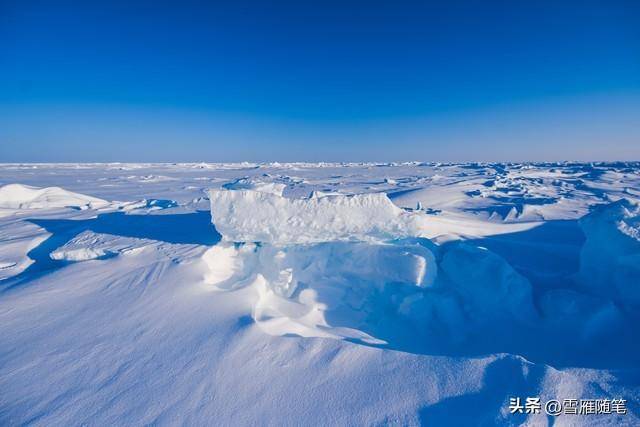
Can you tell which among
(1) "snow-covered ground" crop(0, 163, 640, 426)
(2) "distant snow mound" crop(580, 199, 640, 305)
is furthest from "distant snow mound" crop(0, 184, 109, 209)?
(2) "distant snow mound" crop(580, 199, 640, 305)

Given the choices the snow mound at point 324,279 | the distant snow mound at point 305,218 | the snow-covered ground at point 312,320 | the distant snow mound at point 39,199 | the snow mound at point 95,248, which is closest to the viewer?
the snow-covered ground at point 312,320

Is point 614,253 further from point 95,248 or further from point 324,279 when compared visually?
point 95,248

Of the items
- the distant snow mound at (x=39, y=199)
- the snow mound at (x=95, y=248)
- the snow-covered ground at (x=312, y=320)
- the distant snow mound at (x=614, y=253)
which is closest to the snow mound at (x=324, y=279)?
the snow-covered ground at (x=312, y=320)

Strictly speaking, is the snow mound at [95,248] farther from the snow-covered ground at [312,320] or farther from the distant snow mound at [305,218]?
the distant snow mound at [305,218]

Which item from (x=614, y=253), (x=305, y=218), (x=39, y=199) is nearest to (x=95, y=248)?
(x=305, y=218)

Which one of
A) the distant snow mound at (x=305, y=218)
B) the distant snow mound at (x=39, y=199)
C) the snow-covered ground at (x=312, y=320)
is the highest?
the distant snow mound at (x=305, y=218)

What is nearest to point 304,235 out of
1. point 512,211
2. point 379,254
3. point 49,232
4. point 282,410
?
point 379,254
